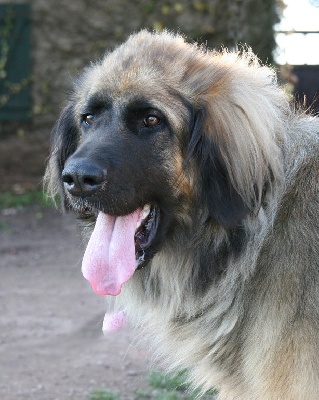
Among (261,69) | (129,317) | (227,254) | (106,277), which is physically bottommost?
(129,317)

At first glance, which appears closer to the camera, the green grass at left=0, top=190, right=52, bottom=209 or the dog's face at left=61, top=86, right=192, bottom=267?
the dog's face at left=61, top=86, right=192, bottom=267

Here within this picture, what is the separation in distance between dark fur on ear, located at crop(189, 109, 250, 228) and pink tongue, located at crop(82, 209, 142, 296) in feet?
1.21

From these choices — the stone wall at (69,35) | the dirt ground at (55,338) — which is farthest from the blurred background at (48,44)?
the dirt ground at (55,338)

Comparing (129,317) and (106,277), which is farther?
(129,317)

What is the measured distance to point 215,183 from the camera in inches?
148

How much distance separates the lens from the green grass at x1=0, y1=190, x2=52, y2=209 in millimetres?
11758

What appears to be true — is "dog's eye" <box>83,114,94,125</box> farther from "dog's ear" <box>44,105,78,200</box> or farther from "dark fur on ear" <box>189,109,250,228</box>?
"dark fur on ear" <box>189,109,250,228</box>

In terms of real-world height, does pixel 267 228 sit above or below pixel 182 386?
above

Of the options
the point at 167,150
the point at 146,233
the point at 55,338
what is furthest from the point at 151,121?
the point at 55,338

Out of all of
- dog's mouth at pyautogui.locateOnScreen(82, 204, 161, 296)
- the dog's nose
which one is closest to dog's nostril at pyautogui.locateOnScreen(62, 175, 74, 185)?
the dog's nose

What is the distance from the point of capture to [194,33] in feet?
38.8

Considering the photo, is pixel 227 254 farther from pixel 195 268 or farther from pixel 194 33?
pixel 194 33

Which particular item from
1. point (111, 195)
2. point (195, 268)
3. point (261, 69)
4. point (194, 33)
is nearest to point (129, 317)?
point (195, 268)

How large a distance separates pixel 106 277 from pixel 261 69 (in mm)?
1404
